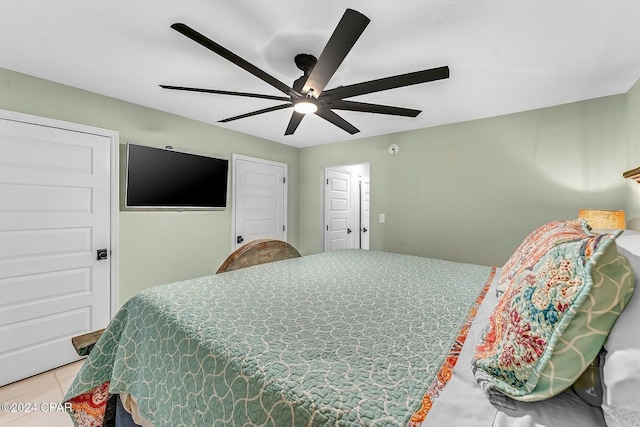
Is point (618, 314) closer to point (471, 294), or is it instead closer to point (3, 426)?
point (471, 294)

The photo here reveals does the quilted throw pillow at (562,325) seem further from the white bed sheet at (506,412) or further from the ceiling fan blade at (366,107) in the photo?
the ceiling fan blade at (366,107)

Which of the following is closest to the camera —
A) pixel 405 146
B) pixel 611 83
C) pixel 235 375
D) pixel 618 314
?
pixel 618 314

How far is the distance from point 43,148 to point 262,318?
2.38m

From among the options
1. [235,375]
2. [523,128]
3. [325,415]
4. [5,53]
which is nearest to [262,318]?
[235,375]

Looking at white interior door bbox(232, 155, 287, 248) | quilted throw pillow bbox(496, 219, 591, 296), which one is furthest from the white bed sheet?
white interior door bbox(232, 155, 287, 248)

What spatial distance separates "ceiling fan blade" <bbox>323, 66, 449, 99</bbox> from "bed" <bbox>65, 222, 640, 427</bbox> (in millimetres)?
994

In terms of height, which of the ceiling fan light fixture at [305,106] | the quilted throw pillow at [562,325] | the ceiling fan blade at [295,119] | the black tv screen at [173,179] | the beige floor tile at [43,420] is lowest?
the beige floor tile at [43,420]

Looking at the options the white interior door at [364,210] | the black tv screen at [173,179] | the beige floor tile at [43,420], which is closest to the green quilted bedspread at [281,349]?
the beige floor tile at [43,420]

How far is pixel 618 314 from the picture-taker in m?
0.62

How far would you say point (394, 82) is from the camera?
153 cm

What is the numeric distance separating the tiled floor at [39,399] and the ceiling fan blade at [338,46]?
255cm

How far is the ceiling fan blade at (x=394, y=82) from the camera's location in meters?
1.42

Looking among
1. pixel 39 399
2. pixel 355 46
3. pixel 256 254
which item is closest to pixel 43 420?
pixel 39 399

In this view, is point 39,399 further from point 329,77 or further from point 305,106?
point 329,77
